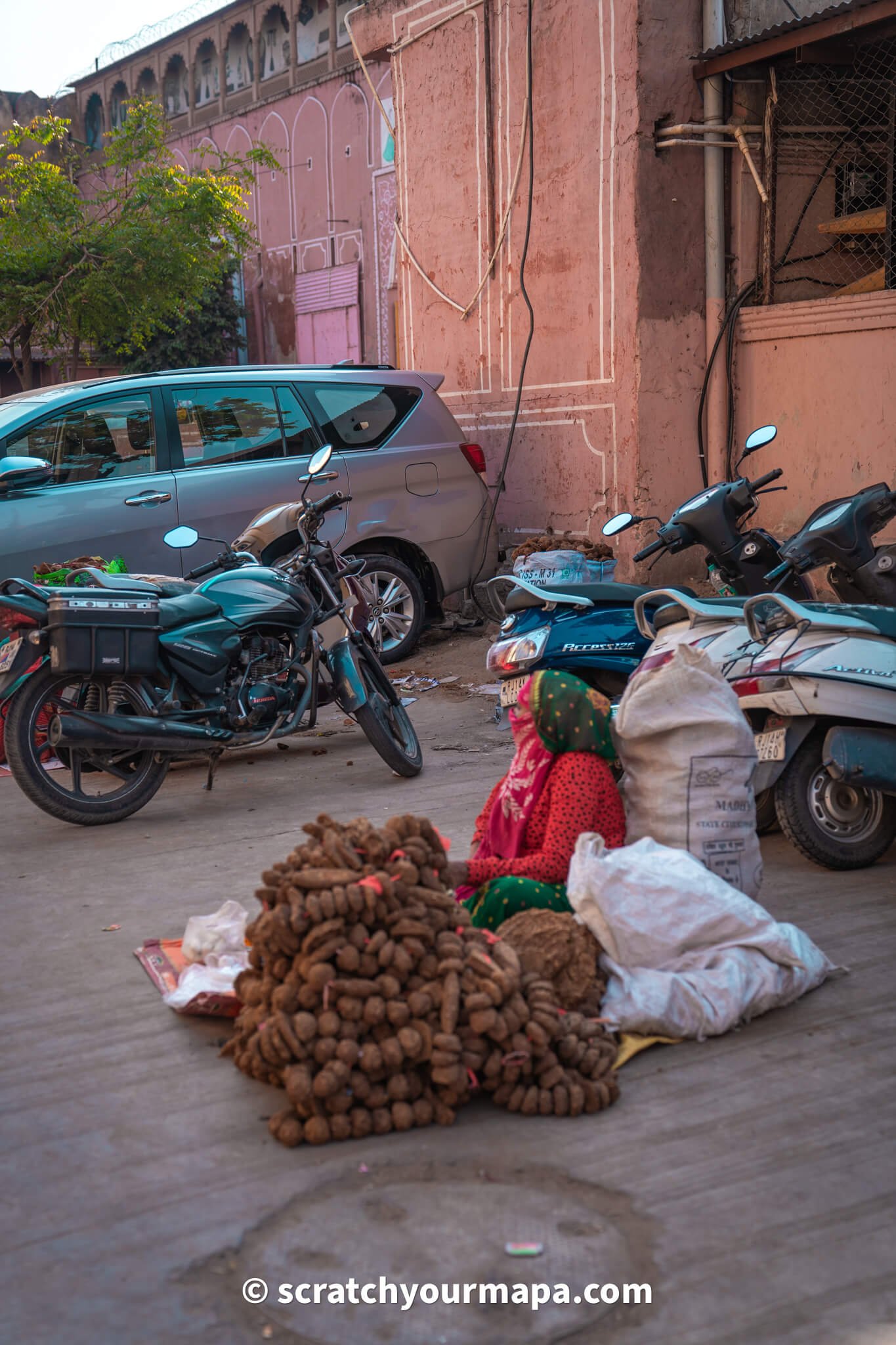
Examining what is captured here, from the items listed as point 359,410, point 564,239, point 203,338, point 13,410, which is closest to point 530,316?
point 564,239

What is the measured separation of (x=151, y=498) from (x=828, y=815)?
14.8 feet

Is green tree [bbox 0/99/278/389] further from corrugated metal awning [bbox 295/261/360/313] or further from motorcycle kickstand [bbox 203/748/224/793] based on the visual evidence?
motorcycle kickstand [bbox 203/748/224/793]

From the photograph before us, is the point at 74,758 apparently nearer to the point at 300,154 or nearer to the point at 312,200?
the point at 312,200

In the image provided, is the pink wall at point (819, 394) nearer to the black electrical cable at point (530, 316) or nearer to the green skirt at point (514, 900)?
the black electrical cable at point (530, 316)

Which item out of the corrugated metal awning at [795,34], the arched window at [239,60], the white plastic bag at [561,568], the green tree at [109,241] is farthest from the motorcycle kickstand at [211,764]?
the arched window at [239,60]

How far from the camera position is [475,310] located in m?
10.4

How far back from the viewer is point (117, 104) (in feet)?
83.8

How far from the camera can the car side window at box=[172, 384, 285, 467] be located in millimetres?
7641

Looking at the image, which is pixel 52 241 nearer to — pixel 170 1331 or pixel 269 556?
pixel 269 556

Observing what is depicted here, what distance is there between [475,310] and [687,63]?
262cm

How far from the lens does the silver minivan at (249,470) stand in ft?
23.5

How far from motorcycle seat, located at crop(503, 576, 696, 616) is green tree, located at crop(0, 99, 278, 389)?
10.3 metres

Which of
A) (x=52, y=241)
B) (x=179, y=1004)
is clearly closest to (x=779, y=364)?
(x=179, y=1004)

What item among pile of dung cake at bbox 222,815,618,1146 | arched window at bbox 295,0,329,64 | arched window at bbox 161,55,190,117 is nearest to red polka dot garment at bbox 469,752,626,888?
pile of dung cake at bbox 222,815,618,1146
